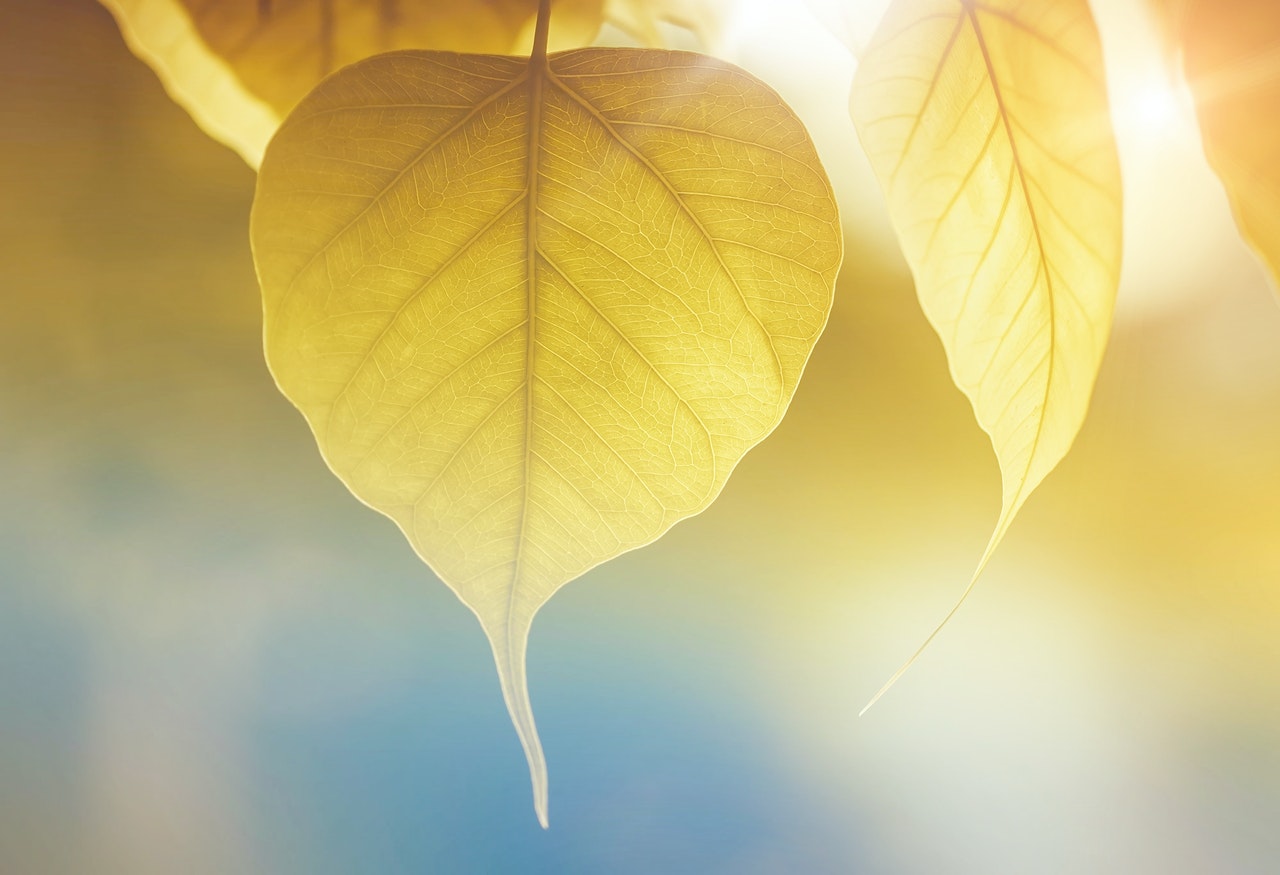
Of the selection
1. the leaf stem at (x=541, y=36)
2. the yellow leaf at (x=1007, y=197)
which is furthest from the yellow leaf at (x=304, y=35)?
the yellow leaf at (x=1007, y=197)

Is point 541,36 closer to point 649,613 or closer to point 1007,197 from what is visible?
point 1007,197

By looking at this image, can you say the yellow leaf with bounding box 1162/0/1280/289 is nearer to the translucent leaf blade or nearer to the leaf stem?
the translucent leaf blade

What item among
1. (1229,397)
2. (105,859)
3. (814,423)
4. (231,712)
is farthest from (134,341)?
(1229,397)

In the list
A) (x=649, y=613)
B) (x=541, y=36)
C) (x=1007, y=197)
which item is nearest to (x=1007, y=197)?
(x=1007, y=197)

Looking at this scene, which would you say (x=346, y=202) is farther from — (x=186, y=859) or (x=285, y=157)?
(x=186, y=859)

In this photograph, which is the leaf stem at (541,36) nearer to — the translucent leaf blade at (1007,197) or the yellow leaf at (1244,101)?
the translucent leaf blade at (1007,197)

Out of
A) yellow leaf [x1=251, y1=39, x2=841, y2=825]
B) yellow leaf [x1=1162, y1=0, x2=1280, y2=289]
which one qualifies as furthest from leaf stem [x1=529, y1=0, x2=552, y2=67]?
yellow leaf [x1=1162, y1=0, x2=1280, y2=289]
